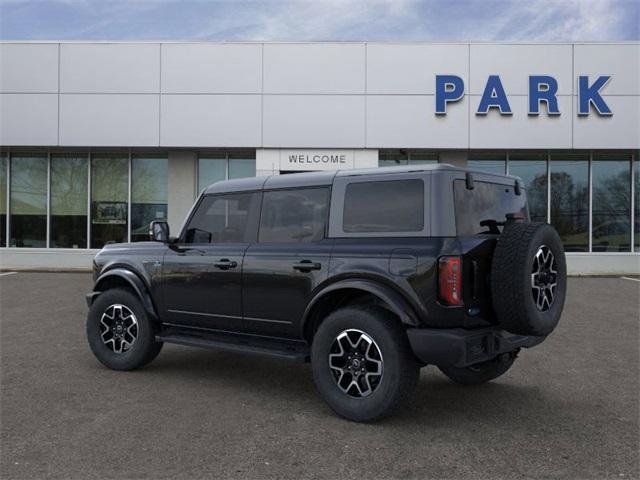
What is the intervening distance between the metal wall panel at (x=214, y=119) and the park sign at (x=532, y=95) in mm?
5203

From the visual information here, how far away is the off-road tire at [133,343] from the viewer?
5.67m

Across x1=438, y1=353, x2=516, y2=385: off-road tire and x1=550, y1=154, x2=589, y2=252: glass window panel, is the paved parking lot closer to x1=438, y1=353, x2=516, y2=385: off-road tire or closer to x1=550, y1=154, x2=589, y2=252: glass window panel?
x1=438, y1=353, x2=516, y2=385: off-road tire

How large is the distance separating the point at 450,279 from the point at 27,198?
1740 cm

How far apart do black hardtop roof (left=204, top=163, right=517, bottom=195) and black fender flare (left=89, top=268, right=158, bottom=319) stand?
115 centimetres

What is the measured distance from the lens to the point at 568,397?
497 centimetres

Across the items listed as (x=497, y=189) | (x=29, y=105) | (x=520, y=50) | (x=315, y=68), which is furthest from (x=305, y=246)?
(x=29, y=105)

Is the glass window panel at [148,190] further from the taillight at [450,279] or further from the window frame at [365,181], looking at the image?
the taillight at [450,279]

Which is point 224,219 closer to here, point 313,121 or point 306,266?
point 306,266

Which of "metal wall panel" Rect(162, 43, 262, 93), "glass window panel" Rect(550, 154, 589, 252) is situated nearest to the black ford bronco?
"metal wall panel" Rect(162, 43, 262, 93)

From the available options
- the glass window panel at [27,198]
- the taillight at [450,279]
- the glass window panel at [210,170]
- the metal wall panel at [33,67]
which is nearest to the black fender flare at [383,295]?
the taillight at [450,279]

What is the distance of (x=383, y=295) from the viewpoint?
162 inches

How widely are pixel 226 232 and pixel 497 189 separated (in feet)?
8.01

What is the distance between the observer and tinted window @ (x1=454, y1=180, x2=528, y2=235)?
4.27 m

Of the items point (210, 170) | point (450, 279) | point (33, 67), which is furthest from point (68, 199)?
point (450, 279)
